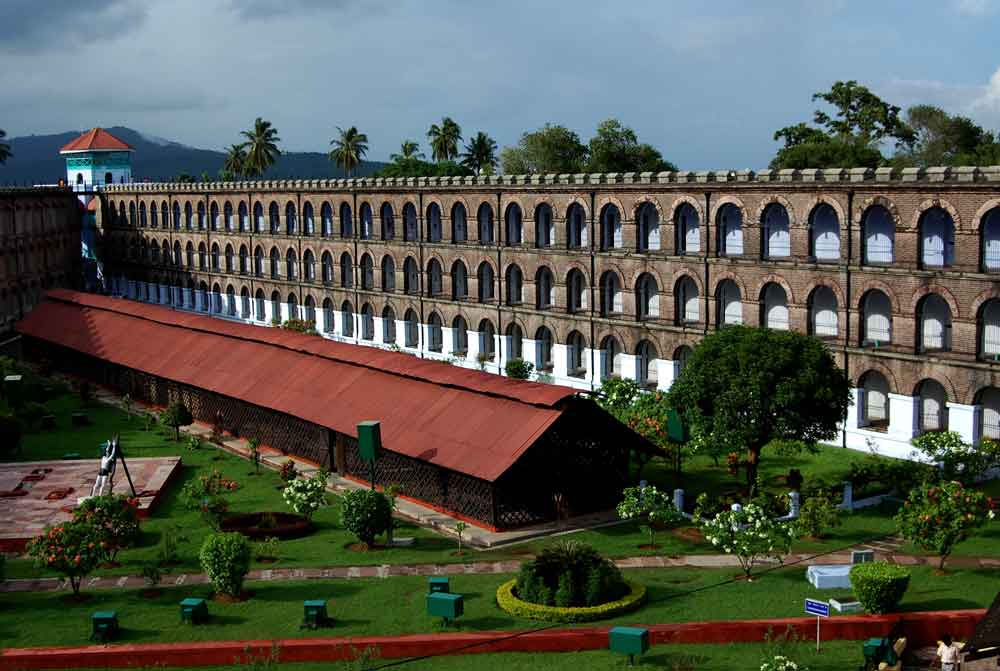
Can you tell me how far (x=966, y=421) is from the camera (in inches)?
1966

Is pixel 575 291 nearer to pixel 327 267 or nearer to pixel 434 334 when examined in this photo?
pixel 434 334

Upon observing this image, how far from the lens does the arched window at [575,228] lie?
6844cm

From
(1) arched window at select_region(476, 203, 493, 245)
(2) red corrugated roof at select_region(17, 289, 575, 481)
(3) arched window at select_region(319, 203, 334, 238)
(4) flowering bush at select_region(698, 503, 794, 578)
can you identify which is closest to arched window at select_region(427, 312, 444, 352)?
(1) arched window at select_region(476, 203, 493, 245)

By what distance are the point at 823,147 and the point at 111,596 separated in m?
78.2

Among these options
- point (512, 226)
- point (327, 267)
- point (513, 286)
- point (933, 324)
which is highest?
point (512, 226)

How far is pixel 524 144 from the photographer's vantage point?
12988 cm

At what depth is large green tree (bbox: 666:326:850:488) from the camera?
42.6 m

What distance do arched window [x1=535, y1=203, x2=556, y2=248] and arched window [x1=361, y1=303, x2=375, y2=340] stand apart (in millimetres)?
19534

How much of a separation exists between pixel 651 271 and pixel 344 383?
19046 millimetres

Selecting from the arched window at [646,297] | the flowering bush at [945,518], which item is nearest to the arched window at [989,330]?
the flowering bush at [945,518]

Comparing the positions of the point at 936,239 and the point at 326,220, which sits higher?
the point at 326,220

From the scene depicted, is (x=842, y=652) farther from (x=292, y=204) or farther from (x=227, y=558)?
(x=292, y=204)

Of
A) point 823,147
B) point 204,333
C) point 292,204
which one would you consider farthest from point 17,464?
point 823,147

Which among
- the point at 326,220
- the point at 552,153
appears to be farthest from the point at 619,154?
the point at 326,220
